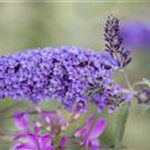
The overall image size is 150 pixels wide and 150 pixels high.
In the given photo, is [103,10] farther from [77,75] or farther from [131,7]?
[77,75]

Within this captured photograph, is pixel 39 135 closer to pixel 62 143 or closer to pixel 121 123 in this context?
pixel 62 143

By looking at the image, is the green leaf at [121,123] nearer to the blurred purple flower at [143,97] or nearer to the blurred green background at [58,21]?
the blurred purple flower at [143,97]

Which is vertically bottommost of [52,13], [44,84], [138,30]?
[44,84]

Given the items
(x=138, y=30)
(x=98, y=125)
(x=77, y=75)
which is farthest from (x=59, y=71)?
(x=138, y=30)

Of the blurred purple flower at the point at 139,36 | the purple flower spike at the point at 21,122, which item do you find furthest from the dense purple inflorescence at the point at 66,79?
the blurred purple flower at the point at 139,36

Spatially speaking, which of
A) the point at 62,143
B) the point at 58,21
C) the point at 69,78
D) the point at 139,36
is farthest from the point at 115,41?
the point at 58,21

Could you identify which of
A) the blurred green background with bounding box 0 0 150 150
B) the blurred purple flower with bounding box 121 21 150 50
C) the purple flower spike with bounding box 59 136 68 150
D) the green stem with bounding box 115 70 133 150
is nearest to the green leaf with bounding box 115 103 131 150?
the green stem with bounding box 115 70 133 150

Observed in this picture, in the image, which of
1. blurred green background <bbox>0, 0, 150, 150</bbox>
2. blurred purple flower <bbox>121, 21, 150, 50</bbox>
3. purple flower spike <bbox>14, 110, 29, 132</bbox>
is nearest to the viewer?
purple flower spike <bbox>14, 110, 29, 132</bbox>

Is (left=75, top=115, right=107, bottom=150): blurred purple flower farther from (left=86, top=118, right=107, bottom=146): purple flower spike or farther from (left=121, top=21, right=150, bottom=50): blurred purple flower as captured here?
(left=121, top=21, right=150, bottom=50): blurred purple flower
